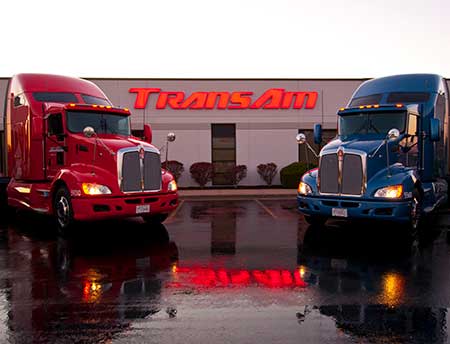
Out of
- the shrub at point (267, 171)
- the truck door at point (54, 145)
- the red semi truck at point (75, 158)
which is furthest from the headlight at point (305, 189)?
the shrub at point (267, 171)

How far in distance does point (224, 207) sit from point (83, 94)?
20.0 feet

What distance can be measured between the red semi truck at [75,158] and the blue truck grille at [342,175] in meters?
→ 3.38

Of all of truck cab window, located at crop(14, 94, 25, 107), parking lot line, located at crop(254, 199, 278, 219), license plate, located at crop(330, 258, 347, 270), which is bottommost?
license plate, located at crop(330, 258, 347, 270)

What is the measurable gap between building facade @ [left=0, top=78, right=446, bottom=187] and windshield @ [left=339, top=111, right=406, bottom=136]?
13235mm

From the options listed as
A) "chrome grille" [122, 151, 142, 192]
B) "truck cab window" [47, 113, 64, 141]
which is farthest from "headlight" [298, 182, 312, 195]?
"truck cab window" [47, 113, 64, 141]

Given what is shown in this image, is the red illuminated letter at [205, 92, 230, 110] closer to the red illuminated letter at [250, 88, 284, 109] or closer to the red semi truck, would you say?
the red illuminated letter at [250, 88, 284, 109]

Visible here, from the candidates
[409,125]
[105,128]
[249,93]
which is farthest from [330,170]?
[249,93]

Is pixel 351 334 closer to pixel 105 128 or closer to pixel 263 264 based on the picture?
pixel 263 264

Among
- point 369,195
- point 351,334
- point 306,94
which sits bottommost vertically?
point 351,334

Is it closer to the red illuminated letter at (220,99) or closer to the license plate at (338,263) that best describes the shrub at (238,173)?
the red illuminated letter at (220,99)

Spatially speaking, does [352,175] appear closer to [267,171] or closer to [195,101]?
[267,171]

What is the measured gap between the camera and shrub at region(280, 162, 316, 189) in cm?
2173

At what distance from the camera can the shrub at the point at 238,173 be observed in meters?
23.0

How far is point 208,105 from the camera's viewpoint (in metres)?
23.5
